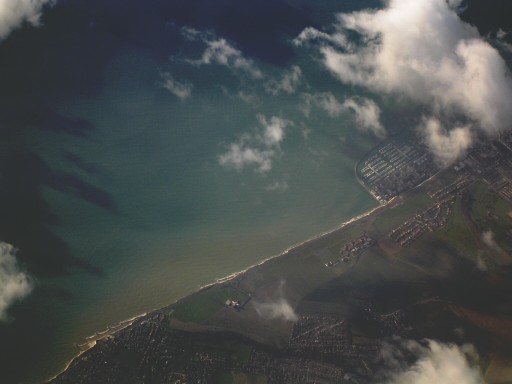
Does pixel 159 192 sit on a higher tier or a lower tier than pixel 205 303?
higher

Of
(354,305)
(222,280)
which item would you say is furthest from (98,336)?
(354,305)

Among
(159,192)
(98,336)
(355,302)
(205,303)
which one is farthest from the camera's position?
(159,192)

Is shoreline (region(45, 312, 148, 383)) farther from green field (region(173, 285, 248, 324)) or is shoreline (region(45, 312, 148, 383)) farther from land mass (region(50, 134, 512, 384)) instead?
green field (region(173, 285, 248, 324))

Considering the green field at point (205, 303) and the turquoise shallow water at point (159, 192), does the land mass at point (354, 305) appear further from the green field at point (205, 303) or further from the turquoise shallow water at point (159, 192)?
the turquoise shallow water at point (159, 192)

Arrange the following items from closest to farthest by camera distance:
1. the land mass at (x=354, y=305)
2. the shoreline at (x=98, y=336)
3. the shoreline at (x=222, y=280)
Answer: the shoreline at (x=98, y=336) → the shoreline at (x=222, y=280) → the land mass at (x=354, y=305)

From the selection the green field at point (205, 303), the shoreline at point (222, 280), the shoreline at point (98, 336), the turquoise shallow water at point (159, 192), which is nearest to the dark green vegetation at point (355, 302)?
the green field at point (205, 303)

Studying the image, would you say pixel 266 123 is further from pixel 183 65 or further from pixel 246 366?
pixel 246 366

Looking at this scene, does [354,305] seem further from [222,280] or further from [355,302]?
[222,280]

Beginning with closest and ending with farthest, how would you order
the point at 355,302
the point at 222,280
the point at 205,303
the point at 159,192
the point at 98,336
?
the point at 98,336 < the point at 205,303 < the point at 222,280 < the point at 355,302 < the point at 159,192
